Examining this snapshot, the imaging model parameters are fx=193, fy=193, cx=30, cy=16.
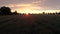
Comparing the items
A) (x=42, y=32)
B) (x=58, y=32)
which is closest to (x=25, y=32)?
(x=42, y=32)

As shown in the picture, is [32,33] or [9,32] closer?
[32,33]

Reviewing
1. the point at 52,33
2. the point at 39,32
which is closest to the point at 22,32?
the point at 39,32

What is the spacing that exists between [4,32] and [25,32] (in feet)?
3.87

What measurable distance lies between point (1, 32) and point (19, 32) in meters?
1.02

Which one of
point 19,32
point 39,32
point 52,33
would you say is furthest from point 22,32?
point 52,33

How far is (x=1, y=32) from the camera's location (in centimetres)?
1015

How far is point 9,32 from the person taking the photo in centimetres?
999

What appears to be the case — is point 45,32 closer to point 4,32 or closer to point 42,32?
point 42,32

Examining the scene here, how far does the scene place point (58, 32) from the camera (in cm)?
941

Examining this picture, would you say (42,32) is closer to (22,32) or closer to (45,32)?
(45,32)

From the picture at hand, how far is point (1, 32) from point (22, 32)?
3.89 feet

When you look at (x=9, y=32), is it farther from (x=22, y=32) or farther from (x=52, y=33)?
(x=52, y=33)

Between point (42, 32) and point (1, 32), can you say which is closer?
point (42, 32)

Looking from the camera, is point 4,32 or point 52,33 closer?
point 52,33
